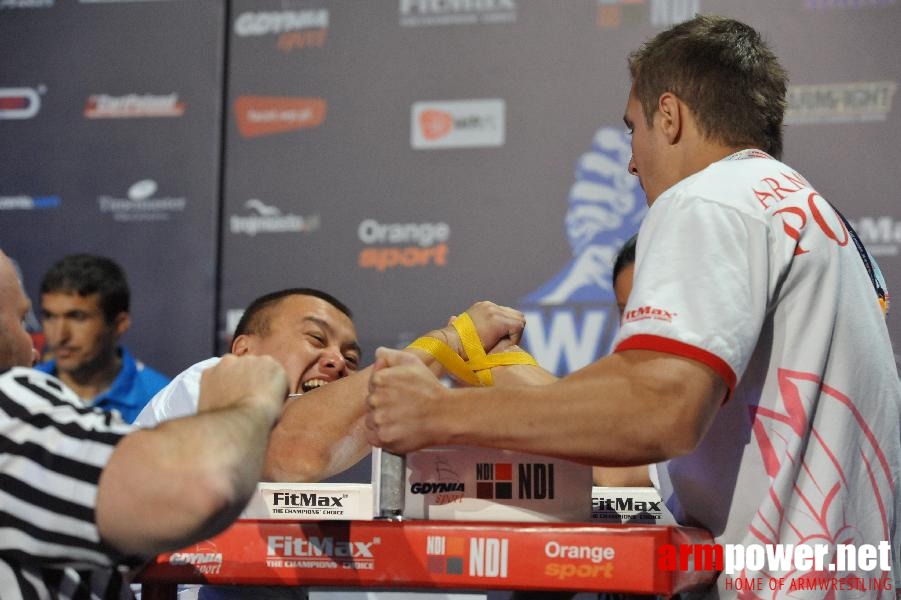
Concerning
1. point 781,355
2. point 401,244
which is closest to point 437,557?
point 781,355

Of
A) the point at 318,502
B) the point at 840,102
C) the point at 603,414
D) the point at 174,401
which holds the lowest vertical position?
the point at 174,401

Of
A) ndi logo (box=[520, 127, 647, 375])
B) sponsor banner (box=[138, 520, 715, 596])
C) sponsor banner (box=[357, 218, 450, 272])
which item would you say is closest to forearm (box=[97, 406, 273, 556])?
sponsor banner (box=[138, 520, 715, 596])

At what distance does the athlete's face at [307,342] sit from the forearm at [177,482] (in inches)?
66.5

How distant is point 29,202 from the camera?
454 centimetres

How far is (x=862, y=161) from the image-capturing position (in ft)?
12.7

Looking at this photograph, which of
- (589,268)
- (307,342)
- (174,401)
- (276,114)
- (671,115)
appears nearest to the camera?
(671,115)

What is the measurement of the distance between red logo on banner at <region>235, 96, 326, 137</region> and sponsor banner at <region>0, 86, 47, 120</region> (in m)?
0.93

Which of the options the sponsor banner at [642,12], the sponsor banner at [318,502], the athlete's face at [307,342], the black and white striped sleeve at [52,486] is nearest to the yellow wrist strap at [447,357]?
the sponsor banner at [318,502]

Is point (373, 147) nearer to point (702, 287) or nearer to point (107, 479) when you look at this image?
point (702, 287)

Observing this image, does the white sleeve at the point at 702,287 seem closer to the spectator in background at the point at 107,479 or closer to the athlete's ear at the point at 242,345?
the spectator in background at the point at 107,479

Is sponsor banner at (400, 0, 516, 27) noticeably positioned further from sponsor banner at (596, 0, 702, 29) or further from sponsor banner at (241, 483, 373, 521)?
sponsor banner at (241, 483, 373, 521)

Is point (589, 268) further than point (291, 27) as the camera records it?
No

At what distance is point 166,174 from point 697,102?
324cm

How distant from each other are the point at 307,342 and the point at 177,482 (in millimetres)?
1813
